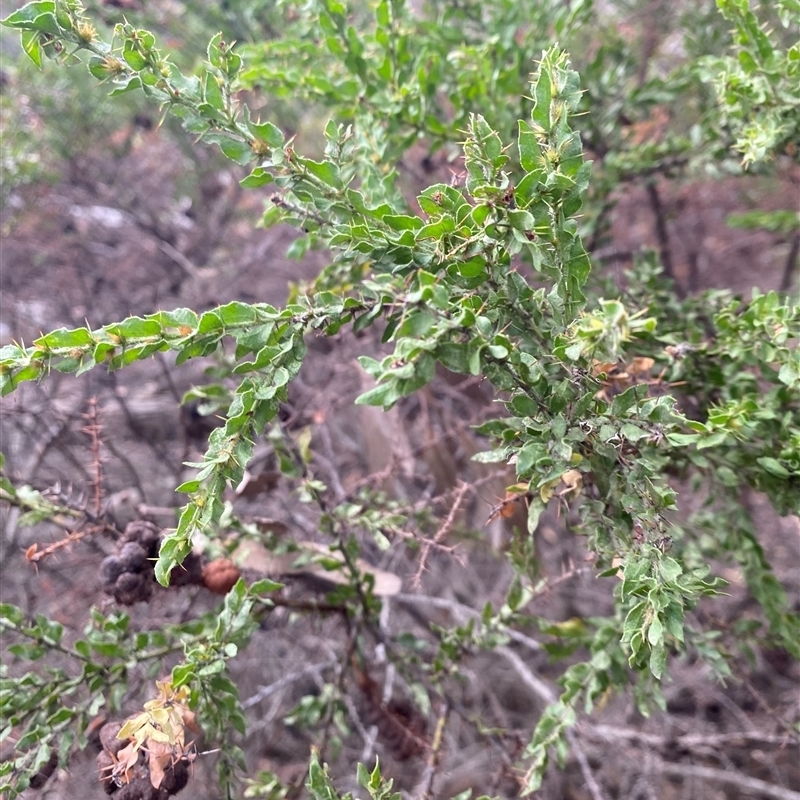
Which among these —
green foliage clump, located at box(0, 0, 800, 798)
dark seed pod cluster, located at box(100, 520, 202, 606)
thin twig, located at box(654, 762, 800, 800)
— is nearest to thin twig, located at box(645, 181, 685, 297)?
green foliage clump, located at box(0, 0, 800, 798)

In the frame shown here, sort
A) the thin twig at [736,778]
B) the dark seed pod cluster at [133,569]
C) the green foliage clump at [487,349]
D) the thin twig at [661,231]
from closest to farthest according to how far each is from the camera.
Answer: the green foliage clump at [487,349]
the dark seed pod cluster at [133,569]
the thin twig at [736,778]
the thin twig at [661,231]

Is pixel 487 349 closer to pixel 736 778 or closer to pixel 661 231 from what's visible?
pixel 736 778

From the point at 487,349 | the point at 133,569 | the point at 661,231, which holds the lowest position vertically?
the point at 133,569

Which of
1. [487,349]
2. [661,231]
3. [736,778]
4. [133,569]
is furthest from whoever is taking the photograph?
[661,231]

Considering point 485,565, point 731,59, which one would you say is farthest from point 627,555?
point 485,565

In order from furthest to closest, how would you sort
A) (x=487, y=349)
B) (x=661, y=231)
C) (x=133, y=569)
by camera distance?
(x=661, y=231)
(x=133, y=569)
(x=487, y=349)

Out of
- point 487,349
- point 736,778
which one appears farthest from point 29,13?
point 736,778

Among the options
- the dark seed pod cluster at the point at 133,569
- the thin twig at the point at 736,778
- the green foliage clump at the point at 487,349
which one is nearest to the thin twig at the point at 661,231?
the green foliage clump at the point at 487,349

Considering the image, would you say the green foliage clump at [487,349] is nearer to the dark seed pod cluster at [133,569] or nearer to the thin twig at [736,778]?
the dark seed pod cluster at [133,569]

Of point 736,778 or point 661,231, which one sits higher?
point 661,231
